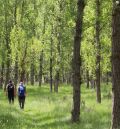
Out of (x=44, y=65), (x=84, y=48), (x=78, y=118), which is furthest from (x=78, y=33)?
(x=44, y=65)

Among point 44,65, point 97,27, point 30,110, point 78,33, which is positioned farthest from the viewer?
point 44,65

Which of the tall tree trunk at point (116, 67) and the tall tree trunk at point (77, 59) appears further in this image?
the tall tree trunk at point (77, 59)

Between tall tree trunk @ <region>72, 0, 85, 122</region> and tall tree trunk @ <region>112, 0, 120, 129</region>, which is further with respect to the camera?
tall tree trunk @ <region>72, 0, 85, 122</region>

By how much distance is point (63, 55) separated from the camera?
5156cm

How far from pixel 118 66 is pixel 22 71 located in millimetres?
40683

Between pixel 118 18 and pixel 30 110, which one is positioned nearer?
pixel 118 18

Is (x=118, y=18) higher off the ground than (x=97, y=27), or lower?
lower

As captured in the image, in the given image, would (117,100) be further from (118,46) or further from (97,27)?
(97,27)

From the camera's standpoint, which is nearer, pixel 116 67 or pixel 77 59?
pixel 116 67

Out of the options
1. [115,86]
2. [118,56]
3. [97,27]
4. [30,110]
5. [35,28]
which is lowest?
[30,110]

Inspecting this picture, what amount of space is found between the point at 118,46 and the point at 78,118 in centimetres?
780

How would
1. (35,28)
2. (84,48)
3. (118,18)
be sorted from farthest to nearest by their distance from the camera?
1. (35,28)
2. (84,48)
3. (118,18)

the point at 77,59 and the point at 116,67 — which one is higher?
the point at 77,59

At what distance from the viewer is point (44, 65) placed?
227 ft
